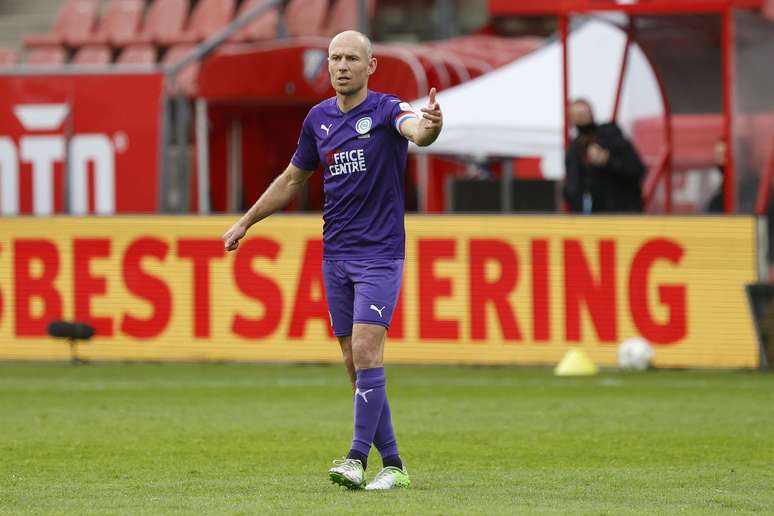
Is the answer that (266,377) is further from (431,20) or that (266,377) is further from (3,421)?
(431,20)

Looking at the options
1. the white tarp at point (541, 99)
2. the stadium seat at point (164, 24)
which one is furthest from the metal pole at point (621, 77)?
the stadium seat at point (164, 24)

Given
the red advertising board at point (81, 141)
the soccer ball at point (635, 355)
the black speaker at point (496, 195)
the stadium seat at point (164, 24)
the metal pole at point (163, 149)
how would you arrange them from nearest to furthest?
the soccer ball at point (635, 355), the black speaker at point (496, 195), the red advertising board at point (81, 141), the metal pole at point (163, 149), the stadium seat at point (164, 24)

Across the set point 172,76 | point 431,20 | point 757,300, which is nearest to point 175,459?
point 757,300

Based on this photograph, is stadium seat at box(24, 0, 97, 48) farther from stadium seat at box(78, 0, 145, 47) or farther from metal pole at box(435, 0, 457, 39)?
metal pole at box(435, 0, 457, 39)

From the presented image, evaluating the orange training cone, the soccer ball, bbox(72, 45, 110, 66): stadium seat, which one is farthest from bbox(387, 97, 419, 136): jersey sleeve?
bbox(72, 45, 110, 66): stadium seat

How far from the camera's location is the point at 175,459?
953 centimetres

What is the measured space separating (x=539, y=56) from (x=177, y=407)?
35.5 feet

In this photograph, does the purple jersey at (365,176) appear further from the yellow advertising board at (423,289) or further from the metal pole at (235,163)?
the metal pole at (235,163)

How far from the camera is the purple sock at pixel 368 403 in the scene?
8.14m

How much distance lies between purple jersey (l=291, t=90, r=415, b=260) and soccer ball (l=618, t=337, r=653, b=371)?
7.76 m

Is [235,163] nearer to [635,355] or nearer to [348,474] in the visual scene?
[635,355]

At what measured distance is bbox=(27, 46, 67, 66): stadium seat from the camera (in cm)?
2816

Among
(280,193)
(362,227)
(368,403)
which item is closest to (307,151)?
(280,193)

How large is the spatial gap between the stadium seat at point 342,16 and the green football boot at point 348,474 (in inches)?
726
